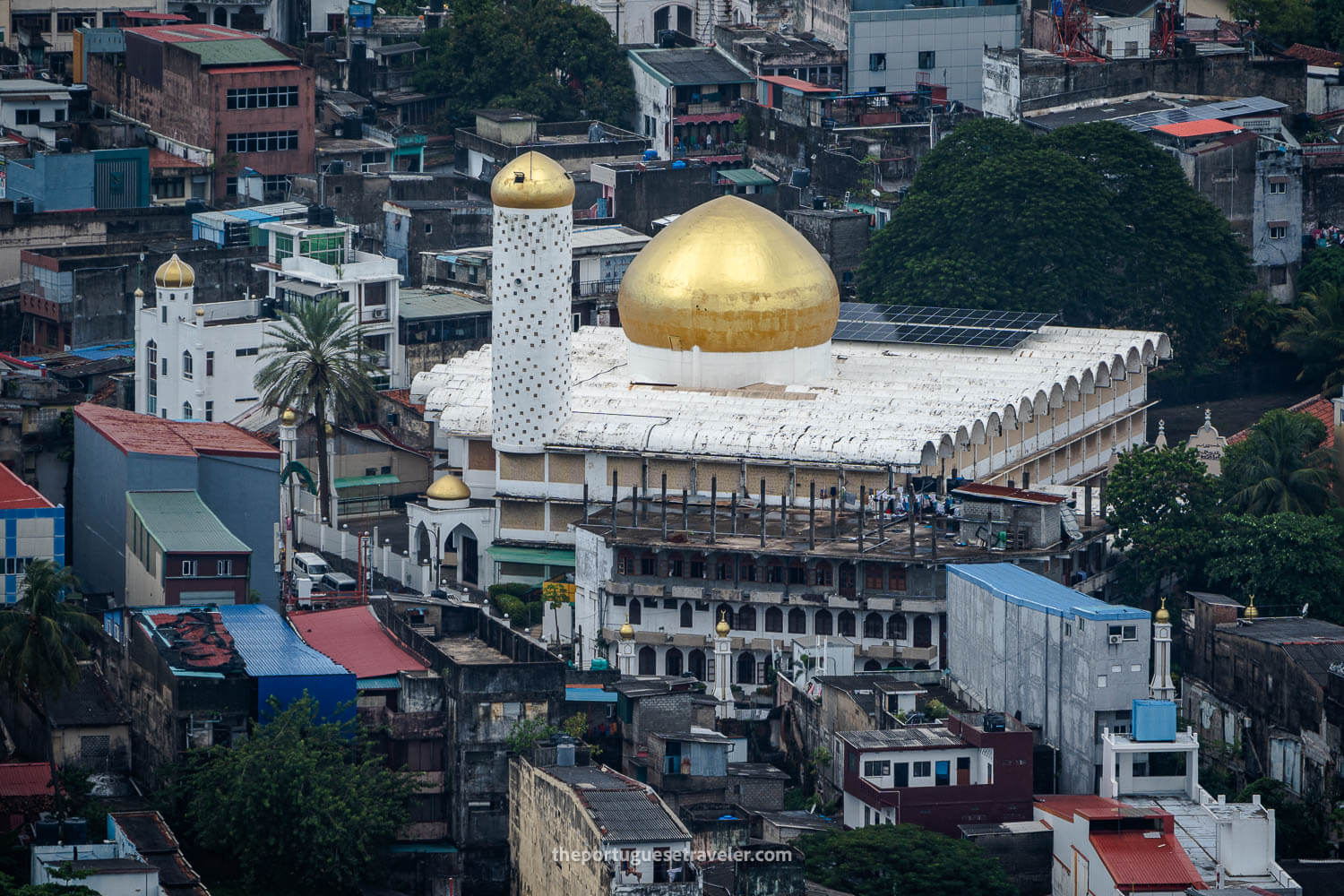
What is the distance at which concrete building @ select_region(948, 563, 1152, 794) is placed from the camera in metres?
Result: 100

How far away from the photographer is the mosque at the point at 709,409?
117750 millimetres

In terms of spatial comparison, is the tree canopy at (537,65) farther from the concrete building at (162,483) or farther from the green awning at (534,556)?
the concrete building at (162,483)

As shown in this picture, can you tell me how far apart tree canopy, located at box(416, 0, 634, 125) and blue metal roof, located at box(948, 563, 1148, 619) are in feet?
206

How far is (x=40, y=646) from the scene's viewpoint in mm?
94938

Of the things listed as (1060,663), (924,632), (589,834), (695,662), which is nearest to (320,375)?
(695,662)

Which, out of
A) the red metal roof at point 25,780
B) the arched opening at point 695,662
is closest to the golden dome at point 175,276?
the arched opening at point 695,662

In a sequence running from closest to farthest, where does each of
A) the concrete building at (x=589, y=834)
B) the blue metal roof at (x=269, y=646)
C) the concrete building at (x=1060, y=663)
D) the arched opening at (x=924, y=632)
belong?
the concrete building at (x=589, y=834) < the blue metal roof at (x=269, y=646) < the concrete building at (x=1060, y=663) < the arched opening at (x=924, y=632)

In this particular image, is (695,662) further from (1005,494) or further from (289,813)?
(289,813)

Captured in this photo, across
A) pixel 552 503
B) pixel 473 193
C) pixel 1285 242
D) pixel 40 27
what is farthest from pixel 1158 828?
pixel 40 27

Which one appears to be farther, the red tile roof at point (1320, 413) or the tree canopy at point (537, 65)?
the tree canopy at point (537, 65)

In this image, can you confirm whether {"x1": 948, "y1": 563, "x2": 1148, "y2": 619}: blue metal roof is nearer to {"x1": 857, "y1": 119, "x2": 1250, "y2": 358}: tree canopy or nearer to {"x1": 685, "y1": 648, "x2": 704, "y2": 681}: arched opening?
{"x1": 685, "y1": 648, "x2": 704, "y2": 681}: arched opening

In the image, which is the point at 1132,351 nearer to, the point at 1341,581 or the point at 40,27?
the point at 1341,581

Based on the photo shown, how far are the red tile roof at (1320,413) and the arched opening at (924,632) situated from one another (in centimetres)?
1600

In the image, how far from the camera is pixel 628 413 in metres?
122
